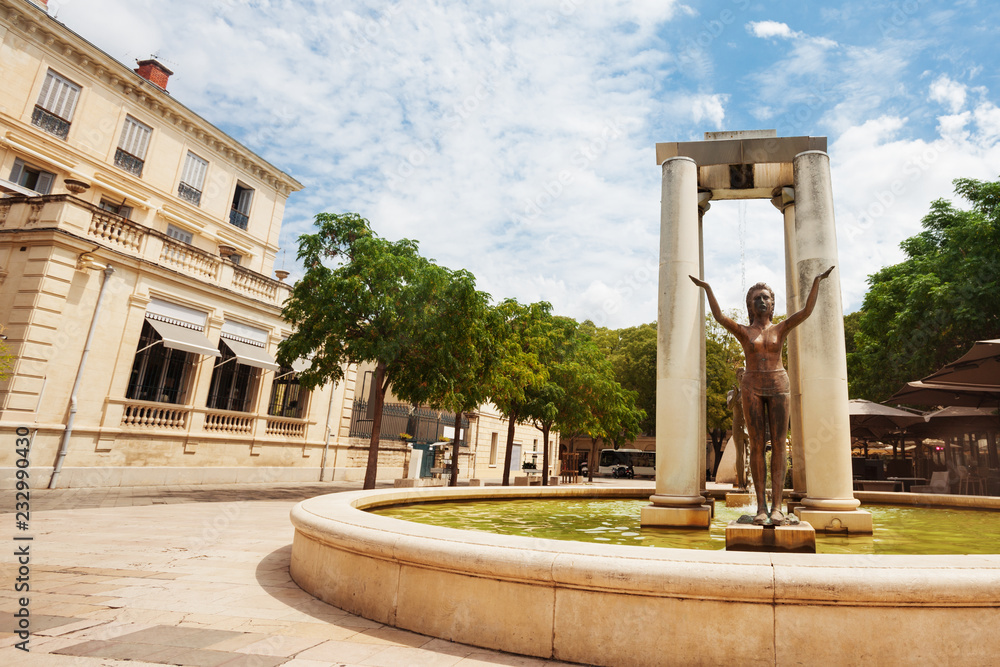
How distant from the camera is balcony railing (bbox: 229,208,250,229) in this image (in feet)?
86.5

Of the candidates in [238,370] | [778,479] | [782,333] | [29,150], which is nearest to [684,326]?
[782,333]

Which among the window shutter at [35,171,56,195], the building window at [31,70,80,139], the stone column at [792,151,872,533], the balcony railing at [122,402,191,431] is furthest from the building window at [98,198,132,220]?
the stone column at [792,151,872,533]

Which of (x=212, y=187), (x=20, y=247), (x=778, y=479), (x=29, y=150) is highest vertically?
(x=212, y=187)

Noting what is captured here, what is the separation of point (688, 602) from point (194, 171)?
27211mm

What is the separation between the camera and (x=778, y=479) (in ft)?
18.5

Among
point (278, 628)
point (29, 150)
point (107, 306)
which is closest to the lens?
point (278, 628)

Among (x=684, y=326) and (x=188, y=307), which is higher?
(x=188, y=307)

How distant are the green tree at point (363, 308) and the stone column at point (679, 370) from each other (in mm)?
8079

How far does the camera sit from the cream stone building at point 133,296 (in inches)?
604

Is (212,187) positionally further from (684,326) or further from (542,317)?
(684,326)

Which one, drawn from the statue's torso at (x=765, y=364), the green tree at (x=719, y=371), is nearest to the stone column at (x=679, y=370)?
the statue's torso at (x=765, y=364)

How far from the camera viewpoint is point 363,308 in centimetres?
1512

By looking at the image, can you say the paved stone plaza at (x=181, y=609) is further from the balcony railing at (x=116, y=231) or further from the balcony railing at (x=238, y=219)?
the balcony railing at (x=238, y=219)

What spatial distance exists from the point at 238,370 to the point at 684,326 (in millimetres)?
19001
